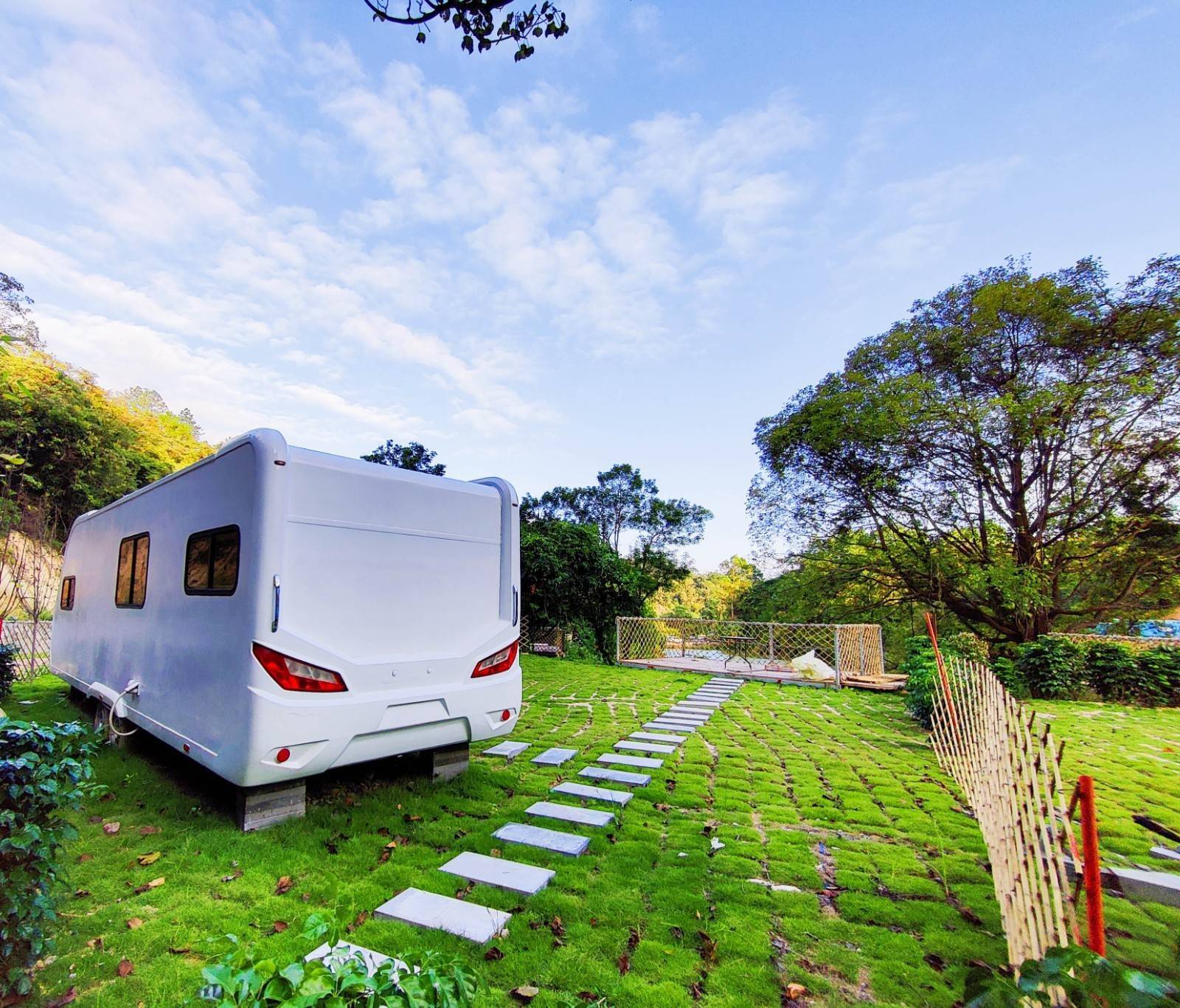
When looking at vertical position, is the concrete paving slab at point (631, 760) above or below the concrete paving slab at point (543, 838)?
below

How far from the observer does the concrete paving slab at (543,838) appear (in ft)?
9.70

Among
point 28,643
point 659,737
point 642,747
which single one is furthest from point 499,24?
point 28,643

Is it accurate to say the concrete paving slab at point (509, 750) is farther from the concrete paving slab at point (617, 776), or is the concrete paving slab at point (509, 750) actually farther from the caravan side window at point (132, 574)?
the caravan side window at point (132, 574)

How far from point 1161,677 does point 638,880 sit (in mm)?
10637

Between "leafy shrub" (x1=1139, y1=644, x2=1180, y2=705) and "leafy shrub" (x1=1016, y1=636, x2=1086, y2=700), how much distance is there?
75 centimetres

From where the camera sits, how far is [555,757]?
4.80 meters

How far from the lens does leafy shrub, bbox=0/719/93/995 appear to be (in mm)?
1563

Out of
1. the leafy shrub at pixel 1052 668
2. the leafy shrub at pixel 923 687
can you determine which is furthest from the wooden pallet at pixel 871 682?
the leafy shrub at pixel 923 687

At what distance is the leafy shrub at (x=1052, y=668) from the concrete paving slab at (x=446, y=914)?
36.1 feet

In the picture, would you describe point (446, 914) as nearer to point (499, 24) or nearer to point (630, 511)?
point (499, 24)

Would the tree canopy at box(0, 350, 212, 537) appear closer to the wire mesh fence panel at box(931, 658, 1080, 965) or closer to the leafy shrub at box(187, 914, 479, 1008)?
the leafy shrub at box(187, 914, 479, 1008)

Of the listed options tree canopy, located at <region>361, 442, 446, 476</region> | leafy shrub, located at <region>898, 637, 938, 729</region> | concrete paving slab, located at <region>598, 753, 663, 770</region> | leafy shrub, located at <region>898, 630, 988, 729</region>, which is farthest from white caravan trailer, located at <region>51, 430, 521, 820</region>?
tree canopy, located at <region>361, 442, 446, 476</region>

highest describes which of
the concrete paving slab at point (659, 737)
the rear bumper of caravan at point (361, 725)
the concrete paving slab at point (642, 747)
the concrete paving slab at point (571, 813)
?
the rear bumper of caravan at point (361, 725)

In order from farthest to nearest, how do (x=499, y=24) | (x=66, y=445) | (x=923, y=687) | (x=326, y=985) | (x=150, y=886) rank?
1. (x=66, y=445)
2. (x=923, y=687)
3. (x=499, y=24)
4. (x=150, y=886)
5. (x=326, y=985)
